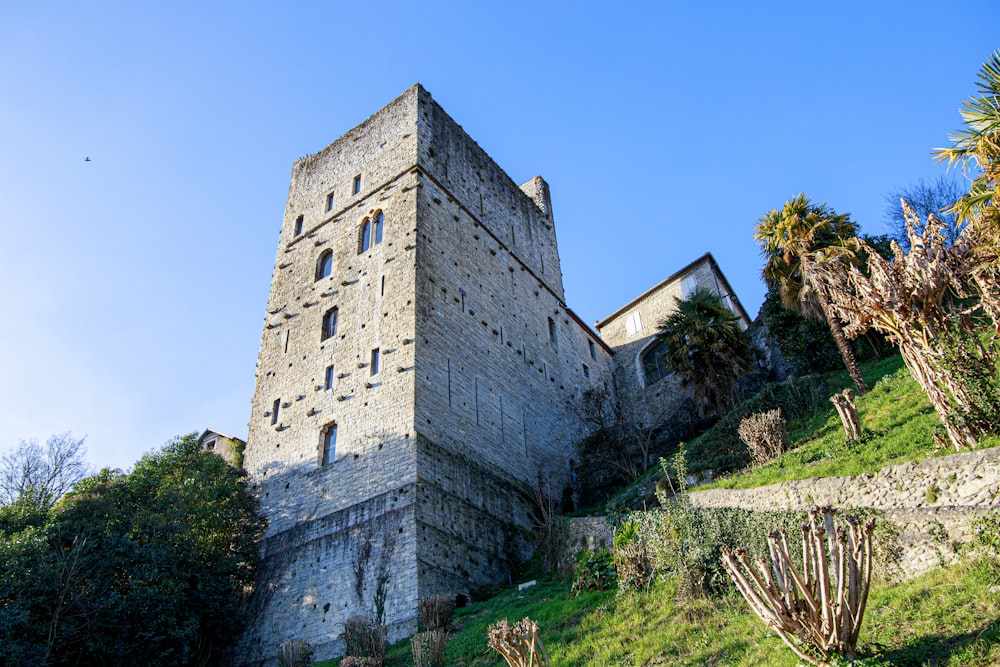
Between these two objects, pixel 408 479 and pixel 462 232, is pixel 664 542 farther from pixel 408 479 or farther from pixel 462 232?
pixel 462 232

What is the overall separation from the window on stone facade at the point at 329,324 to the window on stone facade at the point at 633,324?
15.1m

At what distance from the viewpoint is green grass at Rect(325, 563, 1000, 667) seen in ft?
25.0

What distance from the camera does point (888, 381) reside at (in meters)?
17.1

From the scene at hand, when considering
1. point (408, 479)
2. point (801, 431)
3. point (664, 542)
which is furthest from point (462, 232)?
point (664, 542)

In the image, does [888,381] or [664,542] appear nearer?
[664,542]

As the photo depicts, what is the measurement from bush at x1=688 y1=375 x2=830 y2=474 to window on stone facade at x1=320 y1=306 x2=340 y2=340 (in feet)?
36.5

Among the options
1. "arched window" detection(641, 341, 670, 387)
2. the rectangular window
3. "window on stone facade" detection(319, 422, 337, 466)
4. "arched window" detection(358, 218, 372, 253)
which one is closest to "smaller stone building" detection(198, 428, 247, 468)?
"window on stone facade" detection(319, 422, 337, 466)

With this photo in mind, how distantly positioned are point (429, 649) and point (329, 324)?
42.1 ft

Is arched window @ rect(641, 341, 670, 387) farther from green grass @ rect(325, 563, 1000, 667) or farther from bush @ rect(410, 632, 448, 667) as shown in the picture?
bush @ rect(410, 632, 448, 667)

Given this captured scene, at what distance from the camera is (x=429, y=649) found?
472 inches

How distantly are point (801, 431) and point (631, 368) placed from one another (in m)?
15.2

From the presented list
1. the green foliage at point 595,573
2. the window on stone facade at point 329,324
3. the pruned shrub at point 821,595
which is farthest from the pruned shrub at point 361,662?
the window on stone facade at point 329,324

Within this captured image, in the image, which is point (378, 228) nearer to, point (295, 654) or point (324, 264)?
point (324, 264)

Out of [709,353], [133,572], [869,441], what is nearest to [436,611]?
[133,572]
